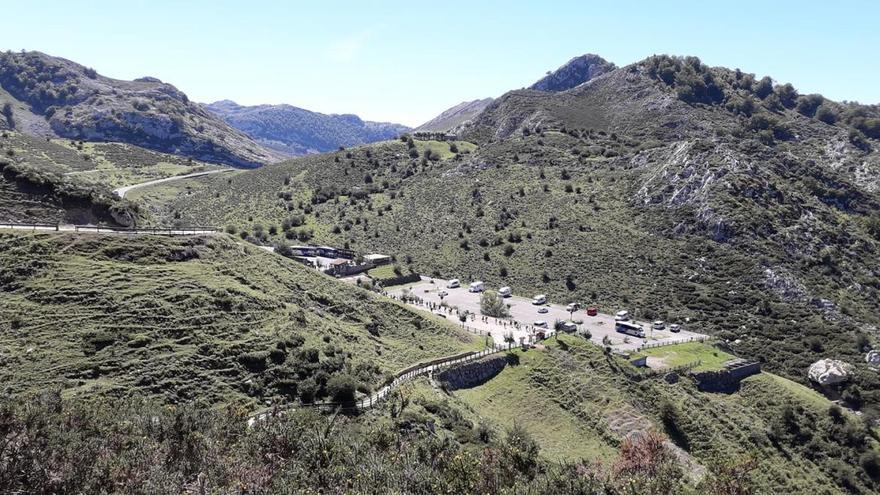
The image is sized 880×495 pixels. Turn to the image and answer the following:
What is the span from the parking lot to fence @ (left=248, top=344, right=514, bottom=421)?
28.2 ft

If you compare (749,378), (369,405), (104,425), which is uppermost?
(104,425)

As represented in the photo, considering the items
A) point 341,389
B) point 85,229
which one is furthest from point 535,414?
point 85,229

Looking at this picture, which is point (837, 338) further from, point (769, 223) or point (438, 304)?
point (438, 304)

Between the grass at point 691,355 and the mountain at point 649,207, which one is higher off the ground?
the mountain at point 649,207

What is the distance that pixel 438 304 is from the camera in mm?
72438

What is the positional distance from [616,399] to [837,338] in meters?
40.1

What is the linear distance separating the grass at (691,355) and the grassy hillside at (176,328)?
69.4 ft

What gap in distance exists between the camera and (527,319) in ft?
228

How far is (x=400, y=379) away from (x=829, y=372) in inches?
1935

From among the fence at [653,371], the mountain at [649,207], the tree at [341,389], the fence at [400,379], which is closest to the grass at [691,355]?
the fence at [653,371]

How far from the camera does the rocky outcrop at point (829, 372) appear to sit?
206ft

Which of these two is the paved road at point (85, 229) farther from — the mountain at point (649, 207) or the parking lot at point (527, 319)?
the mountain at point (649, 207)

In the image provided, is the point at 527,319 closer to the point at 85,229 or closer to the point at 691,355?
A: the point at 691,355

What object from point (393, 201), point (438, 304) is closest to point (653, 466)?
point (438, 304)
